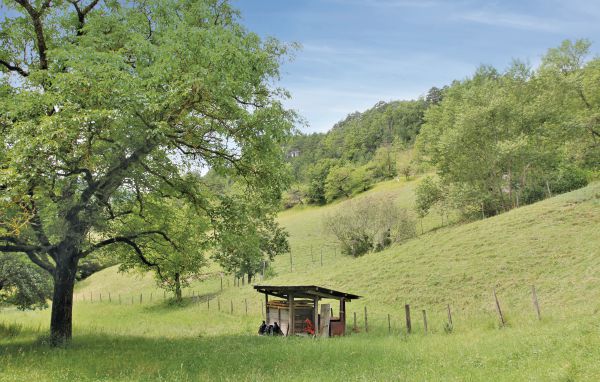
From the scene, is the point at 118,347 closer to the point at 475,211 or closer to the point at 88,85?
the point at 88,85

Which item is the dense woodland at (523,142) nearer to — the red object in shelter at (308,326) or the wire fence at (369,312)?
the wire fence at (369,312)

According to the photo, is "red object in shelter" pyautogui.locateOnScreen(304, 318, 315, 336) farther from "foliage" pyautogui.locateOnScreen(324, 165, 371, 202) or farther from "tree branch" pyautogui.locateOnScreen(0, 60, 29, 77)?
"foliage" pyautogui.locateOnScreen(324, 165, 371, 202)

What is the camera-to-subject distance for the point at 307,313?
25156 mm

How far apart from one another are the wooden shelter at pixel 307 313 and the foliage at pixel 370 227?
1098 inches

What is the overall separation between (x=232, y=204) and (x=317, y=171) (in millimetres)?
101311

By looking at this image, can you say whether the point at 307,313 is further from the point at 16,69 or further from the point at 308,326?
the point at 16,69

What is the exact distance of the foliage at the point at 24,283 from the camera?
2314cm

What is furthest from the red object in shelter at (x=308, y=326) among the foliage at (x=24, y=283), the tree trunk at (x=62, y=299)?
the foliage at (x=24, y=283)

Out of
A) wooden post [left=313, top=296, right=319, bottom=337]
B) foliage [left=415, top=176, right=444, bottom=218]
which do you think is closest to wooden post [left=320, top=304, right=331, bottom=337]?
wooden post [left=313, top=296, right=319, bottom=337]

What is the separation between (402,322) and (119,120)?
2040 centimetres

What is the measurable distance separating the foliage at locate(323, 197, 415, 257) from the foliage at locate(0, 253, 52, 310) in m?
34.7

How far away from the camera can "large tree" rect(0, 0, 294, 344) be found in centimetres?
1256

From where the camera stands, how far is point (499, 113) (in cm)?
5016

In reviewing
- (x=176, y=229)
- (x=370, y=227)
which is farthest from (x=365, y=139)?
(x=176, y=229)
